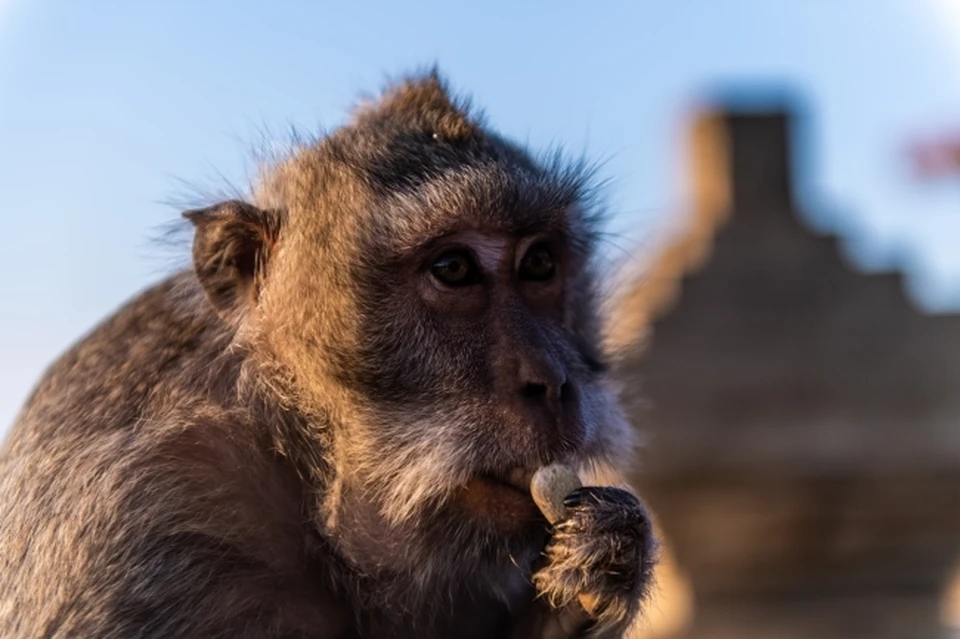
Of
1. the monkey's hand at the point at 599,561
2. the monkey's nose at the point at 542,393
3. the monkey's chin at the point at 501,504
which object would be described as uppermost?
the monkey's nose at the point at 542,393

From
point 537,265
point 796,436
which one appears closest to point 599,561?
point 537,265

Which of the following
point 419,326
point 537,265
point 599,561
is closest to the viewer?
point 599,561

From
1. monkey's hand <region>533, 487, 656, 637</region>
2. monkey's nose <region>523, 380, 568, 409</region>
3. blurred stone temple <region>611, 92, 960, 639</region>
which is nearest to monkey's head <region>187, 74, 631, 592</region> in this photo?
monkey's nose <region>523, 380, 568, 409</region>

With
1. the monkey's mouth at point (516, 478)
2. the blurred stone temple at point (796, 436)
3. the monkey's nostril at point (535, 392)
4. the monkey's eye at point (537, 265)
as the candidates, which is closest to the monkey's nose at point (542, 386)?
the monkey's nostril at point (535, 392)

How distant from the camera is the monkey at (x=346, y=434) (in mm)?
3988

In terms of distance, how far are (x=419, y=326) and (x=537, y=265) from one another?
49 centimetres

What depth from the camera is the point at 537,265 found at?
176 inches

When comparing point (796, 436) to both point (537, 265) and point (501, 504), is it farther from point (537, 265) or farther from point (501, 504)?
point (501, 504)

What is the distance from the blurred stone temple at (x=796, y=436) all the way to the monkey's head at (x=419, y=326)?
5153 mm

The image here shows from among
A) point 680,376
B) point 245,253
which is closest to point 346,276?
point 245,253

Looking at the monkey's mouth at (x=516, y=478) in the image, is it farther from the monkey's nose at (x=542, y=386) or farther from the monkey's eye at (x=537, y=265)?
the monkey's eye at (x=537, y=265)

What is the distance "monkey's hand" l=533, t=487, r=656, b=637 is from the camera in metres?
3.92

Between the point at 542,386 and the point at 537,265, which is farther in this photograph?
the point at 537,265

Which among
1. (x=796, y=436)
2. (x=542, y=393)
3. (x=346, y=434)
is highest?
(x=542, y=393)
